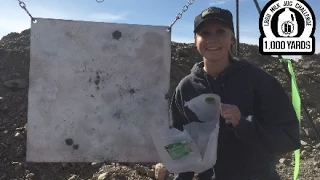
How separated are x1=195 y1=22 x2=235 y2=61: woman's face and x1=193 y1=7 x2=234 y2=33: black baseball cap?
3 cm

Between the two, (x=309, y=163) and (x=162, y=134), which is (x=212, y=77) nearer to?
(x=162, y=134)

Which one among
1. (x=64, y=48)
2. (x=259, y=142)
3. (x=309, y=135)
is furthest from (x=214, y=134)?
(x=309, y=135)

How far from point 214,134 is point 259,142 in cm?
27

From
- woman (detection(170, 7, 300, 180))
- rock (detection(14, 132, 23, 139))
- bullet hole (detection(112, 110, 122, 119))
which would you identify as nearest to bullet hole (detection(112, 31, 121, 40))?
bullet hole (detection(112, 110, 122, 119))

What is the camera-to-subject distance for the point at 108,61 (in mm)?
3322

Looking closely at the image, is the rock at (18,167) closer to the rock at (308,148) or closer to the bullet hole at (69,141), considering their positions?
the bullet hole at (69,141)

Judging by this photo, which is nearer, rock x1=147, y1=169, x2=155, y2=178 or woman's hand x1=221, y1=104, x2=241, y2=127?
woman's hand x1=221, y1=104, x2=241, y2=127

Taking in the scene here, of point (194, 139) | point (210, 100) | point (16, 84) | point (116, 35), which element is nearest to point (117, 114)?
point (116, 35)

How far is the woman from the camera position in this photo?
2.30 metres

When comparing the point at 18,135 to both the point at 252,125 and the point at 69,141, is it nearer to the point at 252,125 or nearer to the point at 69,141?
the point at 69,141

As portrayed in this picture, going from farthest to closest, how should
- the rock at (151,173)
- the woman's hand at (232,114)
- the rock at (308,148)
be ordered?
the rock at (308,148) → the rock at (151,173) → the woman's hand at (232,114)

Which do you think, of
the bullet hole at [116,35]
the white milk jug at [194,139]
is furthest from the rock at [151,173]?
the white milk jug at [194,139]

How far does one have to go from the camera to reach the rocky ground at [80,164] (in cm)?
600

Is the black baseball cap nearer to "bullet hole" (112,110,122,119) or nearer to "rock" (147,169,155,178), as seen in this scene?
"bullet hole" (112,110,122,119)
